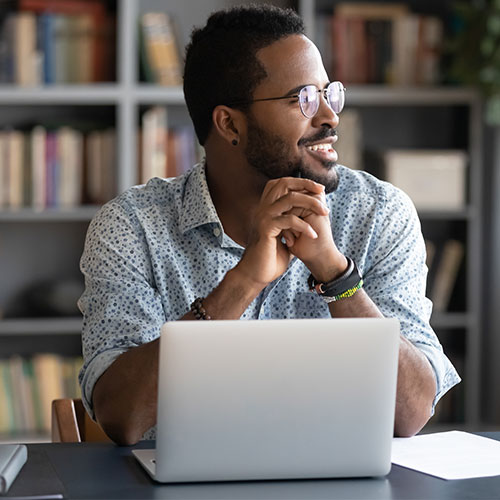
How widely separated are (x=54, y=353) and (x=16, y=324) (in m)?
0.32

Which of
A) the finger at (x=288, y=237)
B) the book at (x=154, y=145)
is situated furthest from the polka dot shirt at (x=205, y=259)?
the book at (x=154, y=145)

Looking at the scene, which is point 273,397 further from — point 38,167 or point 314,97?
point 38,167

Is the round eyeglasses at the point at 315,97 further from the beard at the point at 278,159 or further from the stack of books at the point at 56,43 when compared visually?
the stack of books at the point at 56,43

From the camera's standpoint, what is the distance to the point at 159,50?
11.3 feet

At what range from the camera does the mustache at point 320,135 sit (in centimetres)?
179

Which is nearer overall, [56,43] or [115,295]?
[115,295]

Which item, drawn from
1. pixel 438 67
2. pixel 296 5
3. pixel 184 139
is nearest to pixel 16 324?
pixel 184 139

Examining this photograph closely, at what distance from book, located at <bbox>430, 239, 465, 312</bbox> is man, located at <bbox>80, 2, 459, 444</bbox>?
70.9 inches

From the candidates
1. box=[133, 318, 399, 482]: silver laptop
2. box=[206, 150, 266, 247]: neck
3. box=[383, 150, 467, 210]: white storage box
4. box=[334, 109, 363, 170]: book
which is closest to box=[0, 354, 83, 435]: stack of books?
box=[334, 109, 363, 170]: book

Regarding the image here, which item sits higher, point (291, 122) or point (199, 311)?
point (291, 122)

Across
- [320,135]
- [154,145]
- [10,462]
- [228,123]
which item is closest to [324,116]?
[320,135]

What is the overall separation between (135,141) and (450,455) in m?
2.35

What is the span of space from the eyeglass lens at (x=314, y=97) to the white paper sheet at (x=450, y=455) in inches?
25.4

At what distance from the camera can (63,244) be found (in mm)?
3652
